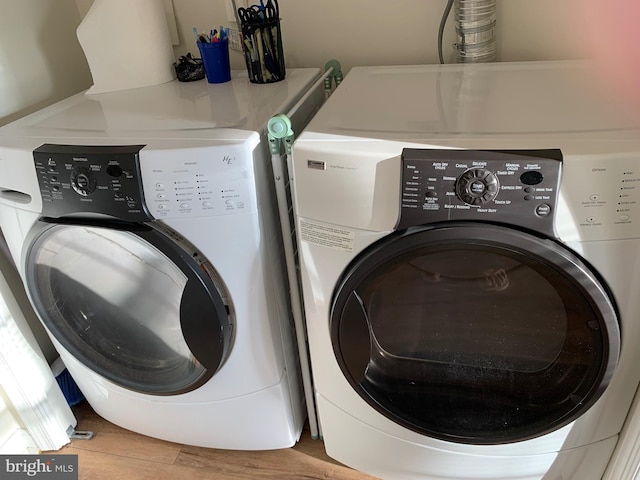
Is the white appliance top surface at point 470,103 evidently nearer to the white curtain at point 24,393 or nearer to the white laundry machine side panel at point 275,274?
the white laundry machine side panel at point 275,274

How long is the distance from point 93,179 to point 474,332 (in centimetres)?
81

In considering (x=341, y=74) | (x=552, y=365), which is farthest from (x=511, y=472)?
(x=341, y=74)

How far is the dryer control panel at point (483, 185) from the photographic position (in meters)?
0.83

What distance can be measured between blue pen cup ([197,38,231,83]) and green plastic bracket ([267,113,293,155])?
1.68 ft

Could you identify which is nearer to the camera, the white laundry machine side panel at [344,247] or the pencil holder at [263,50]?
the white laundry machine side panel at [344,247]

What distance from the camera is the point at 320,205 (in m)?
0.96

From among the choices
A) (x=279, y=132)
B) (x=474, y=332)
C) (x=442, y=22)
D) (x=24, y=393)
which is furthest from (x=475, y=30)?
(x=24, y=393)

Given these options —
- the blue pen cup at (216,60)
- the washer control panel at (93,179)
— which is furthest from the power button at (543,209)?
the blue pen cup at (216,60)

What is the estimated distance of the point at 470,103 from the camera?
1.09 meters

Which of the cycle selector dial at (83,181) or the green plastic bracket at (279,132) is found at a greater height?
the green plastic bracket at (279,132)

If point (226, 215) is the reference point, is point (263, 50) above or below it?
above

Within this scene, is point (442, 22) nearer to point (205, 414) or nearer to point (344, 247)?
point (344, 247)

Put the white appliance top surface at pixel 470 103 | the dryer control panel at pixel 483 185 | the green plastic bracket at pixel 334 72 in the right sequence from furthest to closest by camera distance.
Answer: the green plastic bracket at pixel 334 72
the white appliance top surface at pixel 470 103
the dryer control panel at pixel 483 185

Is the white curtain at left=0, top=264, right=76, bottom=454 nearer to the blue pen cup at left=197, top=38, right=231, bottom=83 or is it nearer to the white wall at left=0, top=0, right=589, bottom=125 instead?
the white wall at left=0, top=0, right=589, bottom=125
